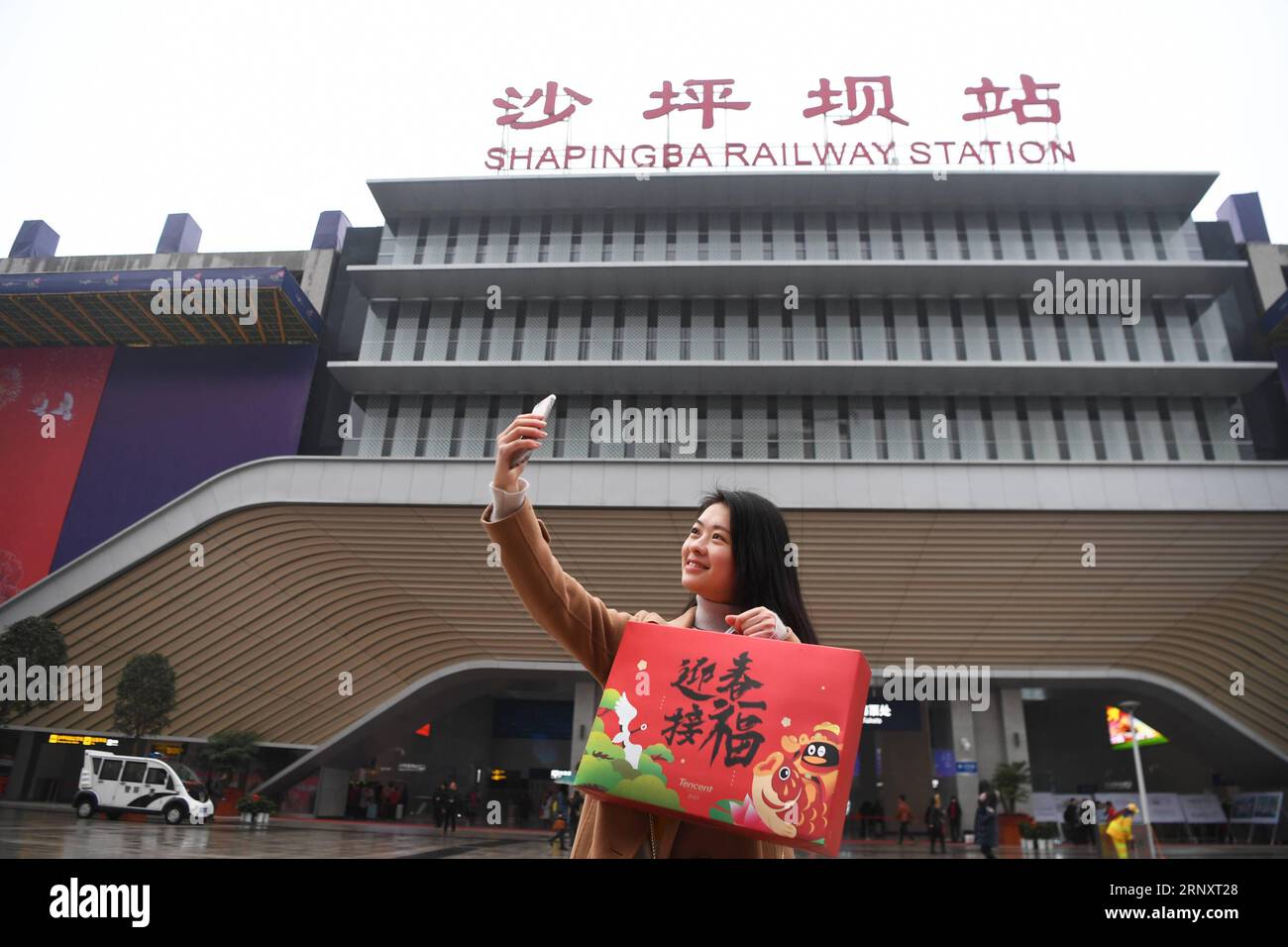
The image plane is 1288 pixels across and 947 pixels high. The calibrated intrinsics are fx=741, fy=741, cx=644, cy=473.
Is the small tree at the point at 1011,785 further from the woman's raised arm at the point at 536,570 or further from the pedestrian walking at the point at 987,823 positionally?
the woman's raised arm at the point at 536,570

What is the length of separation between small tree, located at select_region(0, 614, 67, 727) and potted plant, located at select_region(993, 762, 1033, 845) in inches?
981

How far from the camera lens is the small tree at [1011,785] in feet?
66.5

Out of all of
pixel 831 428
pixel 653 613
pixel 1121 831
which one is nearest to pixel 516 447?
pixel 653 613

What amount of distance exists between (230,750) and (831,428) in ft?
60.6

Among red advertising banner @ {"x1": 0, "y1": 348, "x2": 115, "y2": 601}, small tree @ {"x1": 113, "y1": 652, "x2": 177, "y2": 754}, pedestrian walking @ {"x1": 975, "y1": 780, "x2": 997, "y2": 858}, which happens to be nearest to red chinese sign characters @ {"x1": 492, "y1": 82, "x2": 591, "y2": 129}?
red advertising banner @ {"x1": 0, "y1": 348, "x2": 115, "y2": 601}

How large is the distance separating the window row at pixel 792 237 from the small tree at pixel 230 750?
49.2ft

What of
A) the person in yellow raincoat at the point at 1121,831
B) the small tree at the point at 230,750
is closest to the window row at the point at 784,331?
the small tree at the point at 230,750

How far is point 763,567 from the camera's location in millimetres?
2379

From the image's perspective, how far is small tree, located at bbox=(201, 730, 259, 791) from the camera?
61.0 feet

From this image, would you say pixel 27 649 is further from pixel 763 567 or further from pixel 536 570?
pixel 763 567

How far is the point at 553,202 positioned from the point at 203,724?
62.7ft
